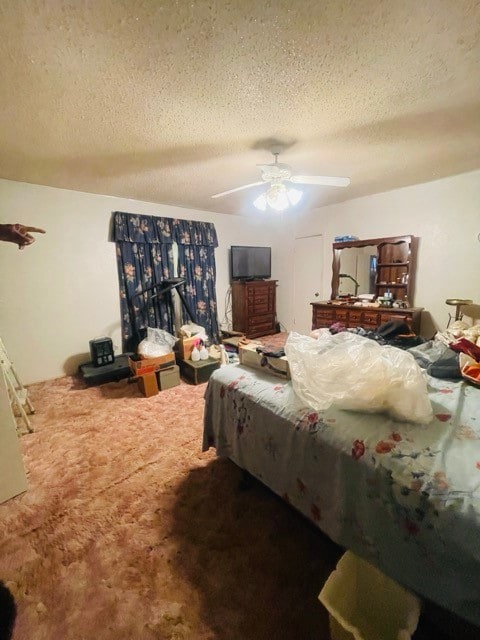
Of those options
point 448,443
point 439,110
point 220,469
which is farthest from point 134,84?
point 220,469

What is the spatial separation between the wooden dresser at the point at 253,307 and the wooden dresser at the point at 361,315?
1093mm

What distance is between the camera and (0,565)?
1.21 meters

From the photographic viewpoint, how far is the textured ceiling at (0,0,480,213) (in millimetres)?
1039

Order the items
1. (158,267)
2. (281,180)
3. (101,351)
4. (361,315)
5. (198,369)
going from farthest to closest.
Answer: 1. (158,267)
2. (361,315)
3. (101,351)
4. (198,369)
5. (281,180)

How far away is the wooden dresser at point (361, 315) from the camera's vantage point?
3.26 metres

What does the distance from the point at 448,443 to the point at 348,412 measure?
34 centimetres

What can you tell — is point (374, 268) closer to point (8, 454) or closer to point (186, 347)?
point (186, 347)

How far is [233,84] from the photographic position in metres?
1.42

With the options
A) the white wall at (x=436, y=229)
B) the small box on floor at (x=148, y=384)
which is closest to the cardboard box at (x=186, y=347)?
the small box on floor at (x=148, y=384)

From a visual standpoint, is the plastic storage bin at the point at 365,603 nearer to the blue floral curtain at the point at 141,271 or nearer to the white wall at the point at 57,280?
the blue floral curtain at the point at 141,271

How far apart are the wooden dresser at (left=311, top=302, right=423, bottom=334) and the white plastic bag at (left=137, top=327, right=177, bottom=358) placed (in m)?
2.16

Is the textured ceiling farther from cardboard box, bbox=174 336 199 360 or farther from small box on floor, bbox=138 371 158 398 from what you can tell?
small box on floor, bbox=138 371 158 398

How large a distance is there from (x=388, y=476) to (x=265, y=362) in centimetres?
81

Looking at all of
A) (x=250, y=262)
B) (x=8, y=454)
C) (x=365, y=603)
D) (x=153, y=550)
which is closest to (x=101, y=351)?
(x=8, y=454)
